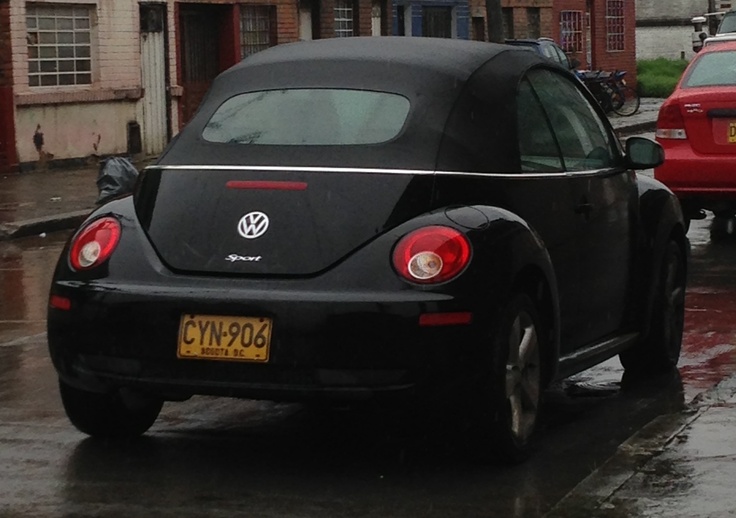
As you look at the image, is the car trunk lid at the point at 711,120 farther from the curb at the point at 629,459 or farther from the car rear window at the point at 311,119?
the car rear window at the point at 311,119

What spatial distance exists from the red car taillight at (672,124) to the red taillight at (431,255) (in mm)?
8456

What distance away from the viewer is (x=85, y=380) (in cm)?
653

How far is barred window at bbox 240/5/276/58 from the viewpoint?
105 feet

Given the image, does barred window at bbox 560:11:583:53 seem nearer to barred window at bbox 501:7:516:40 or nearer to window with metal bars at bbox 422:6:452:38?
barred window at bbox 501:7:516:40

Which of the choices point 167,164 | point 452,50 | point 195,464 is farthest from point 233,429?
point 452,50

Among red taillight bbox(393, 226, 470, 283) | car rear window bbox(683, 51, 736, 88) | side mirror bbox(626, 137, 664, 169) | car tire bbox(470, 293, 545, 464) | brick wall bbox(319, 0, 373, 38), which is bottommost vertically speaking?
car tire bbox(470, 293, 545, 464)

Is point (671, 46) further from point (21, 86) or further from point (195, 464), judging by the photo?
point (195, 464)

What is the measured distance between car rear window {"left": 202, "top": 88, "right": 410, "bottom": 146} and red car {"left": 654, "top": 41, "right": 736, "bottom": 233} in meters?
7.70

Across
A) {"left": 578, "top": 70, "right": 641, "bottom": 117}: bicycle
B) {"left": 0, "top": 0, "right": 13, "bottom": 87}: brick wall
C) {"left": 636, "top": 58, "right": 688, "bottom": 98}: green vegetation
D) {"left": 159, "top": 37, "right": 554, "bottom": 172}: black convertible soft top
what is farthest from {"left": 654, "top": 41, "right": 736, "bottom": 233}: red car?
{"left": 636, "top": 58, "right": 688, "bottom": 98}: green vegetation

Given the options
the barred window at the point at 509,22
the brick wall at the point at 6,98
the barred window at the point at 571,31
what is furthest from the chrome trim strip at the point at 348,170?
the barred window at the point at 571,31

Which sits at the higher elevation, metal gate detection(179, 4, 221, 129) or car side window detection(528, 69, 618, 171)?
metal gate detection(179, 4, 221, 129)

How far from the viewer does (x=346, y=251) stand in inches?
248

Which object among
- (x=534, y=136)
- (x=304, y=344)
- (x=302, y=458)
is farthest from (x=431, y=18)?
(x=304, y=344)

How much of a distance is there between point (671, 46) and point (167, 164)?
2551 inches
